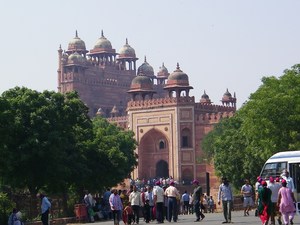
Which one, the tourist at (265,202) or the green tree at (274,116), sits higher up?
the green tree at (274,116)

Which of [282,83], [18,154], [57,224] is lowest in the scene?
[57,224]

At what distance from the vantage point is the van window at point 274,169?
24641mm

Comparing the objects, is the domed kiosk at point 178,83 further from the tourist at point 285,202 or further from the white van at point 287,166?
the tourist at point 285,202

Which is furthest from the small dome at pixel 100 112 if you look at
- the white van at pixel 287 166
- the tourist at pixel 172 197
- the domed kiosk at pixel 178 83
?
the white van at pixel 287 166

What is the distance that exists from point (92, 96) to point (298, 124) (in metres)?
60.6

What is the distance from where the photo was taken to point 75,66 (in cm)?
9700

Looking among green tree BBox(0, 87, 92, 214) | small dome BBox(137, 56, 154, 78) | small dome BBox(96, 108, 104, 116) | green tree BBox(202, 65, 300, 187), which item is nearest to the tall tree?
green tree BBox(0, 87, 92, 214)

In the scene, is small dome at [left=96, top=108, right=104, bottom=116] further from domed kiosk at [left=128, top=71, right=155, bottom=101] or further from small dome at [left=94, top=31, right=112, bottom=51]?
small dome at [left=94, top=31, right=112, bottom=51]

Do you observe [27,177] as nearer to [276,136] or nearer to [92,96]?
[276,136]

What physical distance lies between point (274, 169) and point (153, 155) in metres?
58.5

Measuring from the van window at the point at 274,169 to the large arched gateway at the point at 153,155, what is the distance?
2221 inches

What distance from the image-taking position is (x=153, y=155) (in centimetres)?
8331

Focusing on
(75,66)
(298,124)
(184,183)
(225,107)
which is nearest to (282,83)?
(298,124)

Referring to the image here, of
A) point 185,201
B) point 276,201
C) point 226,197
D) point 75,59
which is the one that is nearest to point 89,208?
point 185,201
